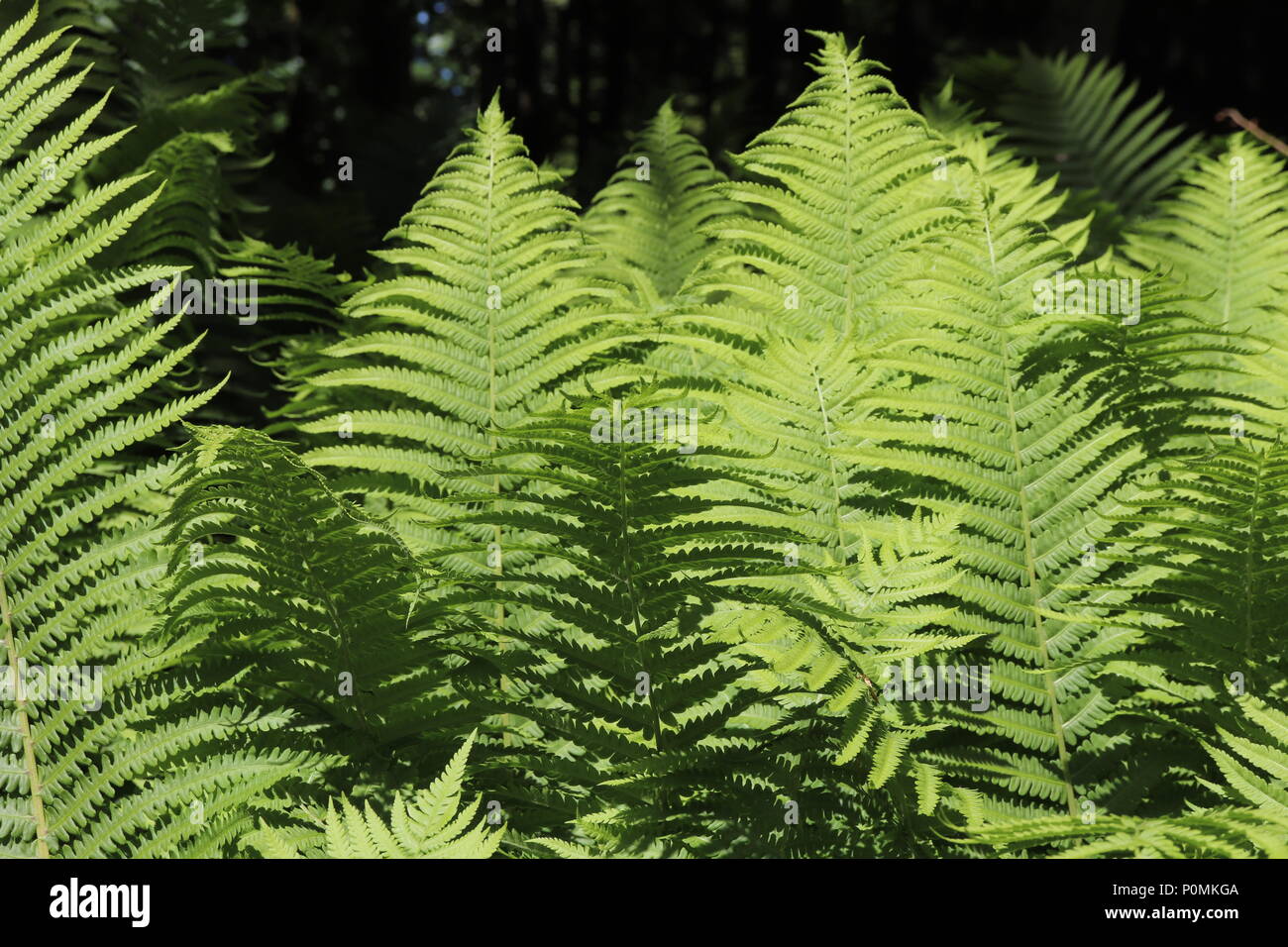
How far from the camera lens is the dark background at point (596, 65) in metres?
4.60

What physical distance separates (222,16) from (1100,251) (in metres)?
2.34

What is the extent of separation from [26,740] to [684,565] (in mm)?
813

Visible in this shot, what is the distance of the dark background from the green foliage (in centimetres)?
171

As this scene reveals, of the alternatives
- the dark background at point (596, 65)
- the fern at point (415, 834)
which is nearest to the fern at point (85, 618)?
the fern at point (415, 834)

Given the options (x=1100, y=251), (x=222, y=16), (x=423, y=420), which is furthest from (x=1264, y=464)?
(x=222, y=16)

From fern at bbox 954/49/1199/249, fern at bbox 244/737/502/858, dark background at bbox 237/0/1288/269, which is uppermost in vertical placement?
dark background at bbox 237/0/1288/269

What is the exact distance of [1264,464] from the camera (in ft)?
4.16

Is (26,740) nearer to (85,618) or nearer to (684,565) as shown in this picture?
(85,618)

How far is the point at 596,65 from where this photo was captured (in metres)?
8.21

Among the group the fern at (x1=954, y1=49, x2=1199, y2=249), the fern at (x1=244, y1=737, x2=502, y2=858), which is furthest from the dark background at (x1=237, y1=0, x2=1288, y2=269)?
the fern at (x1=244, y1=737, x2=502, y2=858)

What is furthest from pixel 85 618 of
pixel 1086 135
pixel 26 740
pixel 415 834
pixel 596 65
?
pixel 596 65

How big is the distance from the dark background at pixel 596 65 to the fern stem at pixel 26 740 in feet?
6.20

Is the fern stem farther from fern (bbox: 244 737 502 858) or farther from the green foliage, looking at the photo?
fern (bbox: 244 737 502 858)

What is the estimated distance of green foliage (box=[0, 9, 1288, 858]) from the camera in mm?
1232
